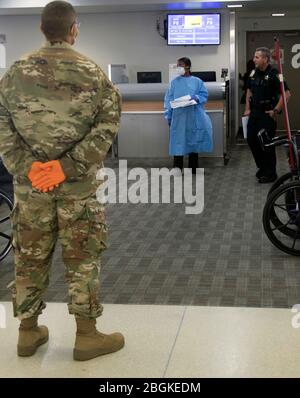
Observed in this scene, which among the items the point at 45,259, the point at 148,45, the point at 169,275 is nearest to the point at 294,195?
the point at 169,275

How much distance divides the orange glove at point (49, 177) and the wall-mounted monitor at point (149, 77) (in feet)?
25.5

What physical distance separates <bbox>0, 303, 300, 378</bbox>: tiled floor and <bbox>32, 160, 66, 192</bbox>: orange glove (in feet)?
2.48

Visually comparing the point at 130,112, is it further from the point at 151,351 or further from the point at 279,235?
the point at 151,351

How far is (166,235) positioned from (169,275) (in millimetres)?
933

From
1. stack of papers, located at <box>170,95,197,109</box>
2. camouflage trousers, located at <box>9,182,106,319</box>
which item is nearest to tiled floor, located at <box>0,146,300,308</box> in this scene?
camouflage trousers, located at <box>9,182,106,319</box>

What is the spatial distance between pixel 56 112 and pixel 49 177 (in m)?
0.25

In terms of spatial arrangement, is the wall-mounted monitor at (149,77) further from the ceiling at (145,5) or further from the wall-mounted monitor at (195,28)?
the ceiling at (145,5)

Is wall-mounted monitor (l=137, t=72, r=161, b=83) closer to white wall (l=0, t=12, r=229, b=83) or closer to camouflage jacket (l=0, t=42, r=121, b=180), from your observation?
white wall (l=0, t=12, r=229, b=83)

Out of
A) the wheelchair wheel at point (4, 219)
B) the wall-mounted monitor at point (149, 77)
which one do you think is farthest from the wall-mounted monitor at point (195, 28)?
the wheelchair wheel at point (4, 219)

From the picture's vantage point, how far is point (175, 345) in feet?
8.32

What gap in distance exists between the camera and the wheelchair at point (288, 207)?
12.5 ft

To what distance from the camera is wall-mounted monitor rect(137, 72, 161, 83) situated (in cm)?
971

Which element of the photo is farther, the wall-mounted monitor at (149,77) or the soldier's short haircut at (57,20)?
the wall-mounted monitor at (149,77)

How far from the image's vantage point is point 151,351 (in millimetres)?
2479
